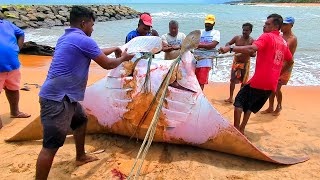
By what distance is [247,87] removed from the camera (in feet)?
14.1

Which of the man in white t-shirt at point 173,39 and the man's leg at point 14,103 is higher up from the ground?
the man in white t-shirt at point 173,39

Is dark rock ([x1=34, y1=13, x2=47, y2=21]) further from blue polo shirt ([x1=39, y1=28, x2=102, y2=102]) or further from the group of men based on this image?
blue polo shirt ([x1=39, y1=28, x2=102, y2=102])

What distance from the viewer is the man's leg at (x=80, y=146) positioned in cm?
341

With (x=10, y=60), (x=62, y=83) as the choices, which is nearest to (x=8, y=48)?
(x=10, y=60)

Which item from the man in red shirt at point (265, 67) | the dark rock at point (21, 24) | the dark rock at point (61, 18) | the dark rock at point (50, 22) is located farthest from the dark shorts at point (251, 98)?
the dark rock at point (61, 18)

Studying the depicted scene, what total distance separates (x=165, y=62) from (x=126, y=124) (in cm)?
83

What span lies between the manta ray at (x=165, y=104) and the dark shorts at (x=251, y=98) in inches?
33.0

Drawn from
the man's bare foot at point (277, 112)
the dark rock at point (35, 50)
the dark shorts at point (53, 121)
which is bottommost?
the man's bare foot at point (277, 112)

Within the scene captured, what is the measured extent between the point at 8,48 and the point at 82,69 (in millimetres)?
2268

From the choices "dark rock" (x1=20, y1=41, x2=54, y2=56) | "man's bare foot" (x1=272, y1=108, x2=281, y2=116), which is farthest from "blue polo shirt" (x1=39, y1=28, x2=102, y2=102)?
"dark rock" (x1=20, y1=41, x2=54, y2=56)

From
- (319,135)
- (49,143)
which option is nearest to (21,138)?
(49,143)

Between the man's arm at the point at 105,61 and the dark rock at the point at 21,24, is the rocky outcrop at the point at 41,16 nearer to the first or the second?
the dark rock at the point at 21,24

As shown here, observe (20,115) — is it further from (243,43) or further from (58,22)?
(58,22)

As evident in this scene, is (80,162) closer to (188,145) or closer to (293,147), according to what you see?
(188,145)
